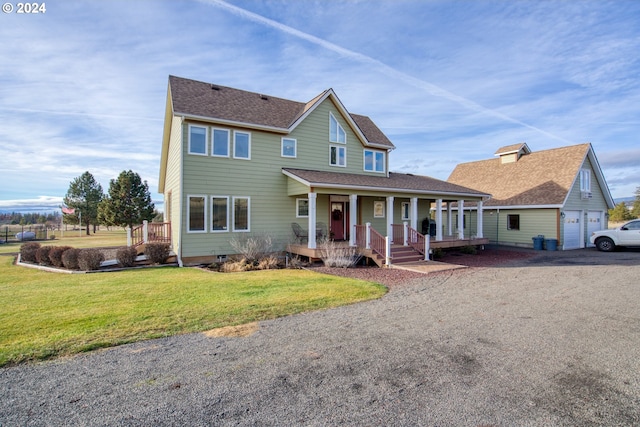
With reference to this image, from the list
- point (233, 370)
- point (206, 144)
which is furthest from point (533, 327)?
point (206, 144)

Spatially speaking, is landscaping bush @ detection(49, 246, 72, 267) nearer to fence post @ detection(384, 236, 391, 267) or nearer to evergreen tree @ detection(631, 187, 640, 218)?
fence post @ detection(384, 236, 391, 267)

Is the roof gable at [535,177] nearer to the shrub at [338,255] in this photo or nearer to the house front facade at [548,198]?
the house front facade at [548,198]

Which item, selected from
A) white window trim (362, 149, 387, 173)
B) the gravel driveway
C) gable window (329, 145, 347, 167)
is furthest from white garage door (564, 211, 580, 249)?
the gravel driveway

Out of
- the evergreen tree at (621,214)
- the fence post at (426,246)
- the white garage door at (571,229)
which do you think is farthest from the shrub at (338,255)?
the evergreen tree at (621,214)

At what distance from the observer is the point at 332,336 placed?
5.04 metres

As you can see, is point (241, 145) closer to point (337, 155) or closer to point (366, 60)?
point (337, 155)

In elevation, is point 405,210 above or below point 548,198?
below

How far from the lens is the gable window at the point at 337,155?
16672 millimetres

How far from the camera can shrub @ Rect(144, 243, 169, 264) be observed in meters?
12.9

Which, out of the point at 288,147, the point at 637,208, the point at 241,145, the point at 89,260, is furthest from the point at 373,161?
the point at 637,208

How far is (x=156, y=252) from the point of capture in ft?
42.5

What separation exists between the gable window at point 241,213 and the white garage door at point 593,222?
2268 cm

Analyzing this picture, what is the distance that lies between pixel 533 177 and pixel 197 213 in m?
22.0

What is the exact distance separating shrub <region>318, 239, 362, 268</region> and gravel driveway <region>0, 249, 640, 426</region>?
6269 mm
